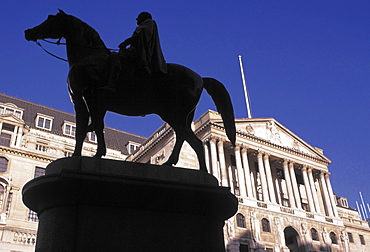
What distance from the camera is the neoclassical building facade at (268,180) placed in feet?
153

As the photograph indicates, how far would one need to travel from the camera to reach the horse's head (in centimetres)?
717

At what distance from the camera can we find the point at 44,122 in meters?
61.7

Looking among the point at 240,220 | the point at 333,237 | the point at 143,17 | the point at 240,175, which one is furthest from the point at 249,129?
the point at 143,17

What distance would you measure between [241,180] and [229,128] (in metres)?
41.9

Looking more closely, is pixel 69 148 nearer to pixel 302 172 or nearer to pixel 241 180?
pixel 241 180

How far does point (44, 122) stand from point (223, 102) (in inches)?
2299

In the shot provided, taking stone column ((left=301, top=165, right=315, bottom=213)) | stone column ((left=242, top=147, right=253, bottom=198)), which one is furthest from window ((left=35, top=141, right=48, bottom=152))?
stone column ((left=301, top=165, right=315, bottom=213))

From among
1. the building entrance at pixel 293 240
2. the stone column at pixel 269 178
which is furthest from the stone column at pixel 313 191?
the stone column at pixel 269 178

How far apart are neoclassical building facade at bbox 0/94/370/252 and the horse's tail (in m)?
36.9

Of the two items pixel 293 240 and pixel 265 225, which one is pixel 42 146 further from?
pixel 293 240

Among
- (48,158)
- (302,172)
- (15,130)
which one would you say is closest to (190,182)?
(48,158)

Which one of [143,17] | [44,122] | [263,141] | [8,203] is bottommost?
[143,17]

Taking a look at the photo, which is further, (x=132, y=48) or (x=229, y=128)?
(x=229, y=128)

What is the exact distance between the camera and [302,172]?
57.8m
